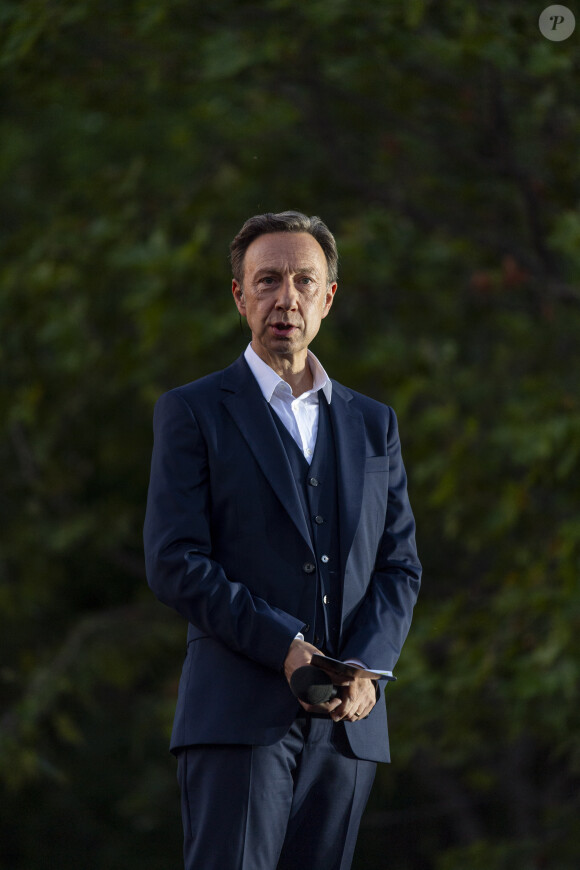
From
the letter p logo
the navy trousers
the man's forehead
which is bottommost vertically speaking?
the navy trousers

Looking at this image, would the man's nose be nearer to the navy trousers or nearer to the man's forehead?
the man's forehead

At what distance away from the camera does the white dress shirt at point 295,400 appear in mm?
2305

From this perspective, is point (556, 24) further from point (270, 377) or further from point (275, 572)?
point (275, 572)

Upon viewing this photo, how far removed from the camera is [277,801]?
2.12 meters

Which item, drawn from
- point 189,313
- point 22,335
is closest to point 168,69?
point 189,313

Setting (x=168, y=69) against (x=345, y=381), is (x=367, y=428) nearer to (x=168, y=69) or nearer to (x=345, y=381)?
(x=168, y=69)

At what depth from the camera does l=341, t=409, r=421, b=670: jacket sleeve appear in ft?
7.13

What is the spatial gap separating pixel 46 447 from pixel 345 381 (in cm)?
160

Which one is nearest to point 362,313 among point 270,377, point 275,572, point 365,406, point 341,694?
point 365,406

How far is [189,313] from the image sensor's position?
5.91 m

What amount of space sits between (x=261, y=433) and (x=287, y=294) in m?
0.25

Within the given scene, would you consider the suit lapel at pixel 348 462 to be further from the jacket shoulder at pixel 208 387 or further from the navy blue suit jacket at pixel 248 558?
the jacket shoulder at pixel 208 387

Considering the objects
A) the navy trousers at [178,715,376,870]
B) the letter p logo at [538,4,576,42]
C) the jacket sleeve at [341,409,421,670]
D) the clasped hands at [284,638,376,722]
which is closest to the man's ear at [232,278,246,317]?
the jacket sleeve at [341,409,421,670]

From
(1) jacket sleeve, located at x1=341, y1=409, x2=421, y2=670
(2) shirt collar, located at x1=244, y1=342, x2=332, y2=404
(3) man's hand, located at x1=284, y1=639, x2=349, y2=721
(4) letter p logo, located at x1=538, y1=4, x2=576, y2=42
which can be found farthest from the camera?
(4) letter p logo, located at x1=538, y1=4, x2=576, y2=42
